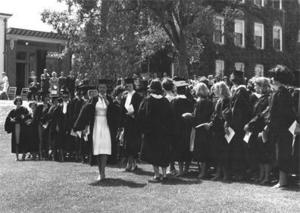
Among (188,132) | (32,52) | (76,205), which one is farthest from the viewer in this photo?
(32,52)

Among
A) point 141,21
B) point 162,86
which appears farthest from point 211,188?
point 141,21

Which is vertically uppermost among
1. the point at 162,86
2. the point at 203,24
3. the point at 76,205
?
the point at 203,24

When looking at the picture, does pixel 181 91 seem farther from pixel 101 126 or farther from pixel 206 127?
pixel 101 126

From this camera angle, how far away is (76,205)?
7.25m

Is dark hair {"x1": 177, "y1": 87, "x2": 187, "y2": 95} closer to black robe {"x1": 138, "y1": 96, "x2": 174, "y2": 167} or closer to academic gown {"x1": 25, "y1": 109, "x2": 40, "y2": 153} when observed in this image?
black robe {"x1": 138, "y1": 96, "x2": 174, "y2": 167}

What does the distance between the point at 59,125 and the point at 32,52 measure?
18.4 m

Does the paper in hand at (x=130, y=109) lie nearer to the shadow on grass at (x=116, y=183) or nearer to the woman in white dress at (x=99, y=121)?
the woman in white dress at (x=99, y=121)

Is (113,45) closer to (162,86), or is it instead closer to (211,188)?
(162,86)

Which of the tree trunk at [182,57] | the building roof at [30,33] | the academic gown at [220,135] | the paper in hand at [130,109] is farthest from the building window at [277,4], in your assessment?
the academic gown at [220,135]

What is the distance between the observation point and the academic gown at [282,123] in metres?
8.19

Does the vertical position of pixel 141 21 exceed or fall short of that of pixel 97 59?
it exceeds it

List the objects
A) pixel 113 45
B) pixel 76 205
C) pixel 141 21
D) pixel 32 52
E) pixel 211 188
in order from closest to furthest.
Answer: pixel 76 205 → pixel 211 188 → pixel 113 45 → pixel 141 21 → pixel 32 52

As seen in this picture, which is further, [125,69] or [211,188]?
[125,69]

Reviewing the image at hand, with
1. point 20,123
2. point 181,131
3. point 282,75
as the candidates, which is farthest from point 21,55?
point 282,75
